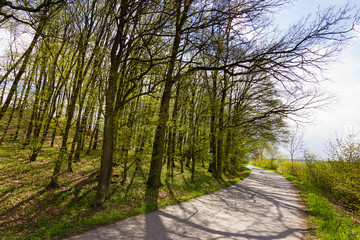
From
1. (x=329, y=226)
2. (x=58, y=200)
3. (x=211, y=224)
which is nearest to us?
(x=211, y=224)

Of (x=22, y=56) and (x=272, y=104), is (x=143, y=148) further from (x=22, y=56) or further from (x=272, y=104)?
(x=272, y=104)

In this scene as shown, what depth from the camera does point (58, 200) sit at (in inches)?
261

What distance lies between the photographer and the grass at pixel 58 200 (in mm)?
4508

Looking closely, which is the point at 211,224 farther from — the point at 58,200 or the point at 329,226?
the point at 58,200

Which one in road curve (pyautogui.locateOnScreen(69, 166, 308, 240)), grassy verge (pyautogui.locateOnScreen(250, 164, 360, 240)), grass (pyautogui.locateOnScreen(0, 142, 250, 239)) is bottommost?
grass (pyautogui.locateOnScreen(0, 142, 250, 239))

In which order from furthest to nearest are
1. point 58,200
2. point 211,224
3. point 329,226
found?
point 58,200 < point 329,226 < point 211,224

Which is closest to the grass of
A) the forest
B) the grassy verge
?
the forest

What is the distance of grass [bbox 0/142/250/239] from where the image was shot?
4.51m

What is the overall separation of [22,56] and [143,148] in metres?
6.72

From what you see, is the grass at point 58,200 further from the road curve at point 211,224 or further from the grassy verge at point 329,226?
the grassy verge at point 329,226

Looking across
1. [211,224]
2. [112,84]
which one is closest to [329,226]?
[211,224]

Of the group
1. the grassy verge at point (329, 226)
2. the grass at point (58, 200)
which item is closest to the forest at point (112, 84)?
the grass at point (58, 200)

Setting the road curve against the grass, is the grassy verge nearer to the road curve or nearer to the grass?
the road curve

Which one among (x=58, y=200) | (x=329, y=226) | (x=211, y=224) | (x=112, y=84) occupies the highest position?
(x=112, y=84)
